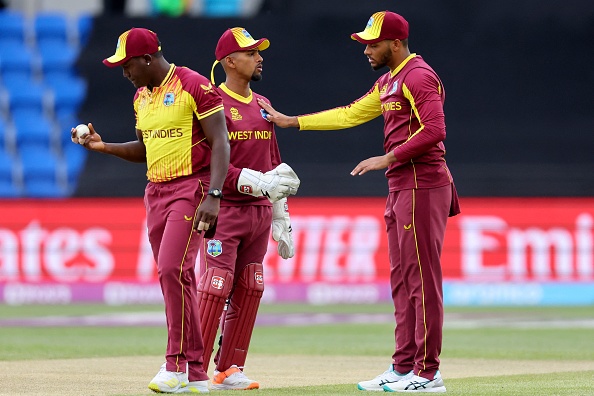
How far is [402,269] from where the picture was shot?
25.6 feet

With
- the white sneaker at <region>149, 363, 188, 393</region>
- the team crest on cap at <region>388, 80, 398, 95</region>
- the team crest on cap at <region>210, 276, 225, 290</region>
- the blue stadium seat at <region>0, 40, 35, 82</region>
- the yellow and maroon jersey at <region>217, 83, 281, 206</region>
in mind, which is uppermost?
the blue stadium seat at <region>0, 40, 35, 82</region>

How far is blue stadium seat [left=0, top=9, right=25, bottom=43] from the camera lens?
72.0 ft

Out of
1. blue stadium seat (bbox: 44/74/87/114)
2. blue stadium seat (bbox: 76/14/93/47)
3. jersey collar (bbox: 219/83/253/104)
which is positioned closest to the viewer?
jersey collar (bbox: 219/83/253/104)

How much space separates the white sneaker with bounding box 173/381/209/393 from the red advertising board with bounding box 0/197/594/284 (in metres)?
10.9

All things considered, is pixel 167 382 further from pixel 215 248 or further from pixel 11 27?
A: pixel 11 27

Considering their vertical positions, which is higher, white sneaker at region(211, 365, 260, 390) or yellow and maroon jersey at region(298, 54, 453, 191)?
yellow and maroon jersey at region(298, 54, 453, 191)

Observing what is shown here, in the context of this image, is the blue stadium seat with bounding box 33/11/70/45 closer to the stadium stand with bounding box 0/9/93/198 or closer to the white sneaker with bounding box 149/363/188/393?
the stadium stand with bounding box 0/9/93/198

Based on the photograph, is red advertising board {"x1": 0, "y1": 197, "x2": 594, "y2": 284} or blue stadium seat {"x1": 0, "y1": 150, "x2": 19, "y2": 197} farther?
blue stadium seat {"x1": 0, "y1": 150, "x2": 19, "y2": 197}

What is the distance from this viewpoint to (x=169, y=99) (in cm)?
737

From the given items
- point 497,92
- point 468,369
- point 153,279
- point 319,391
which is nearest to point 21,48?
point 153,279

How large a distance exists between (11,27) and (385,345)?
1203 cm

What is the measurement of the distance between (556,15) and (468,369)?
1221 cm

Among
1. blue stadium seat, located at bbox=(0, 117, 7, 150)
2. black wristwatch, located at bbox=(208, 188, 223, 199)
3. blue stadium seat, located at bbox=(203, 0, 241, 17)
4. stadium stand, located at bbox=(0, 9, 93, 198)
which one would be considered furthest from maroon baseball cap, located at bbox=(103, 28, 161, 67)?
blue stadium seat, located at bbox=(203, 0, 241, 17)

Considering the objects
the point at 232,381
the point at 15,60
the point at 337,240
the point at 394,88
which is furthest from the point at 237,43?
the point at 15,60
